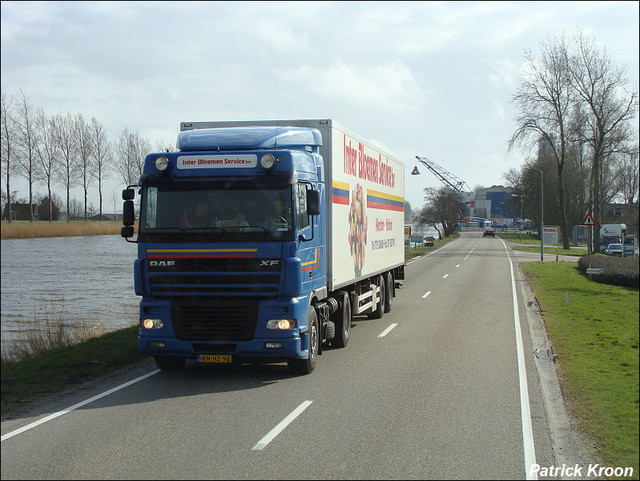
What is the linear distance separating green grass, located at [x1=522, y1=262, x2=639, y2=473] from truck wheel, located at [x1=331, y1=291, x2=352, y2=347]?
3.93m

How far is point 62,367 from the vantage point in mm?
11133

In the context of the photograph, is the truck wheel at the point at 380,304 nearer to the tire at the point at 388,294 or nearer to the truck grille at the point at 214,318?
the tire at the point at 388,294

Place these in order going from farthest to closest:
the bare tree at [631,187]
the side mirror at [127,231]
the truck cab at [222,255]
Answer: the side mirror at [127,231], the truck cab at [222,255], the bare tree at [631,187]

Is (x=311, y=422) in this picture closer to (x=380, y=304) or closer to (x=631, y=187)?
(x=631, y=187)

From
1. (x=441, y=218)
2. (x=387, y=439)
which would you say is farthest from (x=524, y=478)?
(x=441, y=218)

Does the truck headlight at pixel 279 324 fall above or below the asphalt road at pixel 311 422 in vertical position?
above

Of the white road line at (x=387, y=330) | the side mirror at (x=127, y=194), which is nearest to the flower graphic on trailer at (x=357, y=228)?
the white road line at (x=387, y=330)

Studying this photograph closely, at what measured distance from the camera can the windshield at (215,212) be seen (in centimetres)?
970

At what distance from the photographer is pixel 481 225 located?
156 metres

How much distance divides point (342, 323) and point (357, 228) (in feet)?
6.88

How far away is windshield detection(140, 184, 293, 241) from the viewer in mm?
9703

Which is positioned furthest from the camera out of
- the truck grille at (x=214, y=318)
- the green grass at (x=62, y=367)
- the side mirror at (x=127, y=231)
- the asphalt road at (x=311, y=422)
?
the side mirror at (x=127, y=231)

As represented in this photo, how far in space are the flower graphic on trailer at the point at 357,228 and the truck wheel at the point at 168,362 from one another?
4.17 m

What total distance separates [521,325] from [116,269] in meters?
15.0
